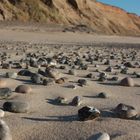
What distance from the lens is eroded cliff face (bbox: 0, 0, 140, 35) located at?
37.6m

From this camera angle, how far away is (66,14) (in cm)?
4303

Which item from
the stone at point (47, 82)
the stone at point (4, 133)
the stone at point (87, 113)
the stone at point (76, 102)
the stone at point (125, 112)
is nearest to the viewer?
the stone at point (4, 133)

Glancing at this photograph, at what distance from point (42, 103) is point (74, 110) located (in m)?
0.34

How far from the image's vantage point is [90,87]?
4.11 metres

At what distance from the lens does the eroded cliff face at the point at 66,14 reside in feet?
123

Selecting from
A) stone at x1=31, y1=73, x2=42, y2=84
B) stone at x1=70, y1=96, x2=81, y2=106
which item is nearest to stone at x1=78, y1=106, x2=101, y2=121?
stone at x1=70, y1=96, x2=81, y2=106

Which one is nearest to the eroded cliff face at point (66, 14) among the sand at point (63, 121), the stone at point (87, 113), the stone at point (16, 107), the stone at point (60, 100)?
the sand at point (63, 121)

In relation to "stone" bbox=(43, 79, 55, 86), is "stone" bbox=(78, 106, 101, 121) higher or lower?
higher

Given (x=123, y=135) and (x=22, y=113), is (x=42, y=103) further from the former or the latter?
(x=123, y=135)

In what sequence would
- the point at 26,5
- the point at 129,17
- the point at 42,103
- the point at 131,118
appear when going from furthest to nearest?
the point at 129,17 → the point at 26,5 → the point at 42,103 → the point at 131,118

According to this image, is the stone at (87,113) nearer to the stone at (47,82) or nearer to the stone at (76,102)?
the stone at (76,102)

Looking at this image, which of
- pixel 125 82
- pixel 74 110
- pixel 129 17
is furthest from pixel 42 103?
pixel 129 17

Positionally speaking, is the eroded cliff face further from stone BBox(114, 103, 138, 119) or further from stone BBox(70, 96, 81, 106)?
stone BBox(114, 103, 138, 119)

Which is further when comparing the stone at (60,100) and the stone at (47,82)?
the stone at (47,82)
